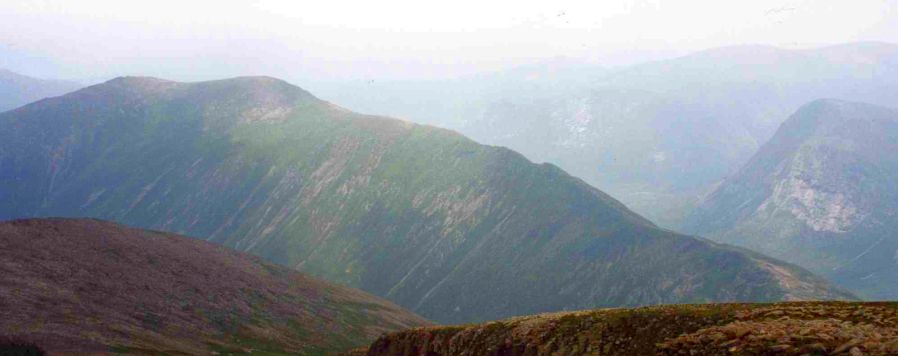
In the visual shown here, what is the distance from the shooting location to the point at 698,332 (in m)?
36.8

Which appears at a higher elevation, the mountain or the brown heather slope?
the brown heather slope

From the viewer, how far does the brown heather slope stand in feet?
97.0

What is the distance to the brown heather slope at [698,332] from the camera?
1164 inches

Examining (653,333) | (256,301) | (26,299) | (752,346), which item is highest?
(752,346)

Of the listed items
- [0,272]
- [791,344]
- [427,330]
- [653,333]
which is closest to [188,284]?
[0,272]

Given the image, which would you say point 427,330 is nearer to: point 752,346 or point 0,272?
point 752,346

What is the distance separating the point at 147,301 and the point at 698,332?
127 m

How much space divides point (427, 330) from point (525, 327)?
14.1 m

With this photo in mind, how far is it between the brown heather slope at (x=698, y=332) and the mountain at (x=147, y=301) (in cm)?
6266

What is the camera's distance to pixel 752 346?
31.8 meters

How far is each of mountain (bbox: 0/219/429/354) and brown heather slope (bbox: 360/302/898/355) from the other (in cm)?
6266

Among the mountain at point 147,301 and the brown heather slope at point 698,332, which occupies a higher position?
the brown heather slope at point 698,332

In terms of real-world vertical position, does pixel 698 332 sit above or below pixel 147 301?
above

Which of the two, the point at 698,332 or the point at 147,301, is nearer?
the point at 698,332
